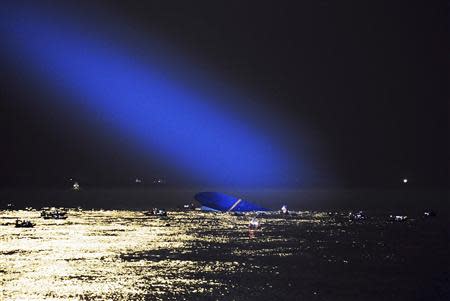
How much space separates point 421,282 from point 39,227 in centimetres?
10700


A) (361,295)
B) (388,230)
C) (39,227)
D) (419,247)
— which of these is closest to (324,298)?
(361,295)

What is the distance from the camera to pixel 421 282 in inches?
3676

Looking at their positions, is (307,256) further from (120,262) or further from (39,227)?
(39,227)

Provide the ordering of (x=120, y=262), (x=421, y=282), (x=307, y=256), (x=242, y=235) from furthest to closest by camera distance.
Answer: (x=242, y=235) → (x=307, y=256) → (x=120, y=262) → (x=421, y=282)

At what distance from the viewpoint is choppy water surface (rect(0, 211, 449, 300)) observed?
85562mm

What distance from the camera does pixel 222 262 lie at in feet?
357

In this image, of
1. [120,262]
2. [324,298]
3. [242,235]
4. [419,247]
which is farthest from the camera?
[242,235]

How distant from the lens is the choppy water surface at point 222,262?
281ft

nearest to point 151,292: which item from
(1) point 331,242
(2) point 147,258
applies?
(2) point 147,258

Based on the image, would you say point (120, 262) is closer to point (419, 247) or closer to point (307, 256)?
point (307, 256)

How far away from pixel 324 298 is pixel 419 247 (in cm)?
5382

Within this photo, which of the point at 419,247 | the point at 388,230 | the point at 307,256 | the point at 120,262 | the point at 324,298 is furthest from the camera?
the point at 388,230

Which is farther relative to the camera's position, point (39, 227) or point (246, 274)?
A: point (39, 227)

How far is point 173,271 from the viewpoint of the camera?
99.3 m
